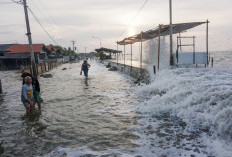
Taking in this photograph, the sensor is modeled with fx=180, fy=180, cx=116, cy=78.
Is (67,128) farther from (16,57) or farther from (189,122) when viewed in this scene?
(16,57)

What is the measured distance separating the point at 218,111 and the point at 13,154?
5.68 meters

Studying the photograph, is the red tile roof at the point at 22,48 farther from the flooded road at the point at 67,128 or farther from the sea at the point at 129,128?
the sea at the point at 129,128

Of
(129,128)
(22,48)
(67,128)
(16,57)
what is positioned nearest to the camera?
(129,128)

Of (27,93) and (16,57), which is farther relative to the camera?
(16,57)

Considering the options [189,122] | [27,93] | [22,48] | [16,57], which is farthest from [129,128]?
[22,48]

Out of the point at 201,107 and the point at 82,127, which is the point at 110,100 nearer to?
the point at 82,127

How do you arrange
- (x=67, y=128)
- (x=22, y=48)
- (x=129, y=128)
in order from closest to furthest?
1. (x=129, y=128)
2. (x=67, y=128)
3. (x=22, y=48)

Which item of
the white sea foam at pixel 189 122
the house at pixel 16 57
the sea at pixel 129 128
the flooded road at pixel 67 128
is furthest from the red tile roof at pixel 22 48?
the white sea foam at pixel 189 122

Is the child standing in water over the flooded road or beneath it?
over

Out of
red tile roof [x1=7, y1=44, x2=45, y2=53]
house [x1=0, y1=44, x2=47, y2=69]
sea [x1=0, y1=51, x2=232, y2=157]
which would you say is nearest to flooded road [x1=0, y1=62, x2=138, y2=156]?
sea [x1=0, y1=51, x2=232, y2=157]

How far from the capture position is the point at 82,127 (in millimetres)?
5711

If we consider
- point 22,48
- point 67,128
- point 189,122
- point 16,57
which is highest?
point 22,48

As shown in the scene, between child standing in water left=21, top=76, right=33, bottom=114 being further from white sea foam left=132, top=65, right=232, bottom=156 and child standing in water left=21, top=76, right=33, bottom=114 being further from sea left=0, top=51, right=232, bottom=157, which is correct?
white sea foam left=132, top=65, right=232, bottom=156

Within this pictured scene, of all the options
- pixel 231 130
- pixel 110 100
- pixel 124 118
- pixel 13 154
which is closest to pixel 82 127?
pixel 124 118
